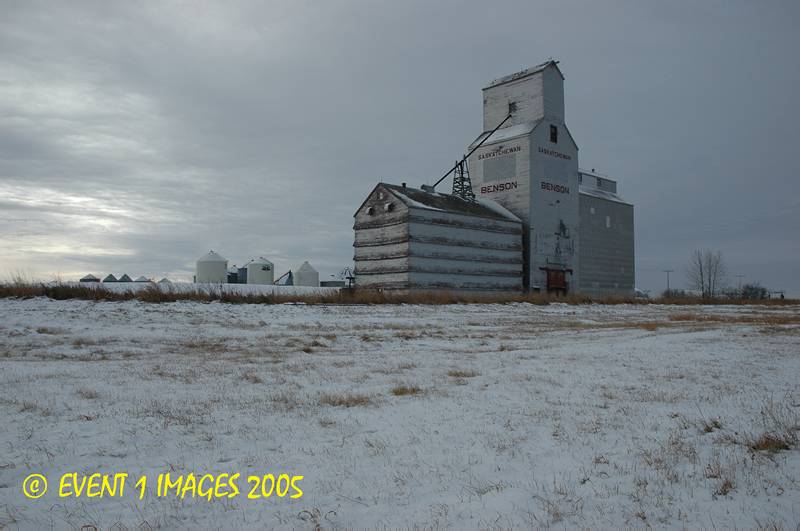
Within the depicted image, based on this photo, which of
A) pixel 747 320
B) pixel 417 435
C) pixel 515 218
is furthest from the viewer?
pixel 515 218

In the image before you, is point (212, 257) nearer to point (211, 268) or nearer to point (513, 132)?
point (211, 268)

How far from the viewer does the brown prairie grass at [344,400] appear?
538cm

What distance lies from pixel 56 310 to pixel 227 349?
8582 millimetres

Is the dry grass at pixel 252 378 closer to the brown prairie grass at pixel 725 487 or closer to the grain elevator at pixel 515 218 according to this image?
the brown prairie grass at pixel 725 487

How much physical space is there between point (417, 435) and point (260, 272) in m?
52.4

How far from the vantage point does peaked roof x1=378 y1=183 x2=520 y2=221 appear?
35438mm

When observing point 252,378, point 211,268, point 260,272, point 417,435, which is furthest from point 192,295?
point 260,272

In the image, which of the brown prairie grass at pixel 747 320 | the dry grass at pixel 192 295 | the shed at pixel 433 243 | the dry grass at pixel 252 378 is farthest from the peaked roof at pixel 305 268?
the dry grass at pixel 252 378

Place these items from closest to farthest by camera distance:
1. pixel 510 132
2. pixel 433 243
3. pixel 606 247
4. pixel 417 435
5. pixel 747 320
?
pixel 417 435 < pixel 747 320 < pixel 433 243 < pixel 510 132 < pixel 606 247

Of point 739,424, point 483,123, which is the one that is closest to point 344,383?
point 739,424

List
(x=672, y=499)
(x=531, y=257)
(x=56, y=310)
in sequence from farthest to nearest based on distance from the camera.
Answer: (x=531, y=257)
(x=56, y=310)
(x=672, y=499)

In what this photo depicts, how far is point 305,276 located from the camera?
5569 centimetres

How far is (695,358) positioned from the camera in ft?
28.3

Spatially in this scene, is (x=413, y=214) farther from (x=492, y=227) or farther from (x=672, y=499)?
(x=672, y=499)
